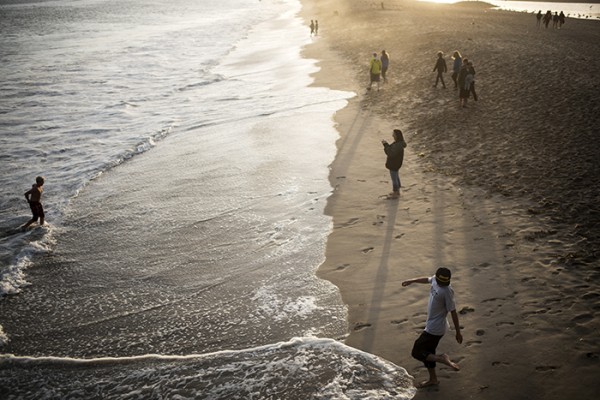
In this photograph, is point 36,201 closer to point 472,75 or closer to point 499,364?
point 499,364

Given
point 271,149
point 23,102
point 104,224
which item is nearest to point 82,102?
point 23,102

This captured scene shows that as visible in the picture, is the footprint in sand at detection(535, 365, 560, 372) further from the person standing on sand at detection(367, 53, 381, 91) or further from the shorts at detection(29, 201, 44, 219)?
the person standing on sand at detection(367, 53, 381, 91)

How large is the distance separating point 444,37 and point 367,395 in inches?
1265

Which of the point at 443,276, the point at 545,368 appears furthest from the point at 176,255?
the point at 545,368

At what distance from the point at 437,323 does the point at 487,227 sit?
4.74m

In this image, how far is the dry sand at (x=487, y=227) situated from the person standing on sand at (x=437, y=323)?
414 mm

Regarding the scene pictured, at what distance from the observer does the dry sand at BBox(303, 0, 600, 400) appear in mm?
6250

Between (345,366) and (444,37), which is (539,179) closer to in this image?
(345,366)

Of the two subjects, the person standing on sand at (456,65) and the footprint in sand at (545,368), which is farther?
the person standing on sand at (456,65)

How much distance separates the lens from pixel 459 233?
31.2ft

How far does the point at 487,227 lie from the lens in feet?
31.6

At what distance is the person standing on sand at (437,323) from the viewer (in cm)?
557

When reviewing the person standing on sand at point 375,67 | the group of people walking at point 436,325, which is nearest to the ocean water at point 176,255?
the group of people walking at point 436,325

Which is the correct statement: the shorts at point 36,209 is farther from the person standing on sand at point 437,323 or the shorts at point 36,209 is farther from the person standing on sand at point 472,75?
the person standing on sand at point 472,75
